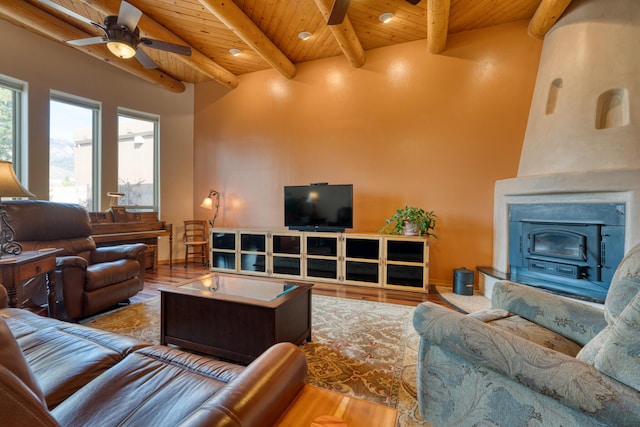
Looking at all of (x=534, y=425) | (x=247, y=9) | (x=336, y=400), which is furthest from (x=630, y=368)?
(x=247, y=9)

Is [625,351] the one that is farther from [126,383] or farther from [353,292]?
[353,292]

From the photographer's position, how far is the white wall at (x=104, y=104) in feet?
12.2

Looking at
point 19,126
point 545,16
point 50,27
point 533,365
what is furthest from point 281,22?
point 533,365

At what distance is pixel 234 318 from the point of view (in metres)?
1.92

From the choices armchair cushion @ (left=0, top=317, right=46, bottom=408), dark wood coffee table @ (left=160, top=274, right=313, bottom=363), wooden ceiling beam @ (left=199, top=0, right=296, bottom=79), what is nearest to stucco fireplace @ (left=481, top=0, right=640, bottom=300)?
dark wood coffee table @ (left=160, top=274, right=313, bottom=363)

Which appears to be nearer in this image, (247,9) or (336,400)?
(336,400)

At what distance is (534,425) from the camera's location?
1.00 m

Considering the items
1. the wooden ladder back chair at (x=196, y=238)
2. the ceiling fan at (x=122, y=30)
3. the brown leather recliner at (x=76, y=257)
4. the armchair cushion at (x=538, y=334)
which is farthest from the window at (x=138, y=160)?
the armchair cushion at (x=538, y=334)

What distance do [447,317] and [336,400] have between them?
0.60 meters

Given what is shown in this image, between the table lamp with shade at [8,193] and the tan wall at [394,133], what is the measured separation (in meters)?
3.03

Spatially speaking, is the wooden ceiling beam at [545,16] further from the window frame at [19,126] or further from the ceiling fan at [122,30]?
the window frame at [19,126]

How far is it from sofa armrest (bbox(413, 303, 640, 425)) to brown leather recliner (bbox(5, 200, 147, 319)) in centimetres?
296

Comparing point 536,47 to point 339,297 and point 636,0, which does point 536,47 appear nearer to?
point 636,0

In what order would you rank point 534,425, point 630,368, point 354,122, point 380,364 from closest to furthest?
point 630,368
point 534,425
point 380,364
point 354,122
